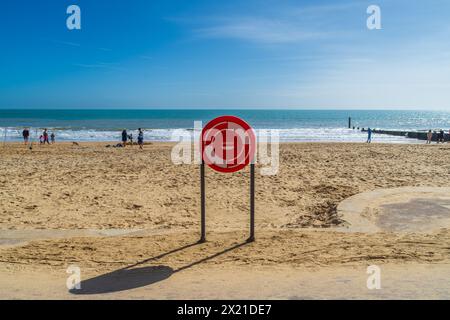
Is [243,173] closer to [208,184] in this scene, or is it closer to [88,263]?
[208,184]

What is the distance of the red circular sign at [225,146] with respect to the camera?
648 centimetres

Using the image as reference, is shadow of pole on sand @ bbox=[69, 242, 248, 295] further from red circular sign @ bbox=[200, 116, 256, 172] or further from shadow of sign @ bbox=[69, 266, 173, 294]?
red circular sign @ bbox=[200, 116, 256, 172]

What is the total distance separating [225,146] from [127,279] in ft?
8.76

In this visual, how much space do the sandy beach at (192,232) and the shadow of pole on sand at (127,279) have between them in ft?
0.13

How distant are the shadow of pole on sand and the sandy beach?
40 millimetres

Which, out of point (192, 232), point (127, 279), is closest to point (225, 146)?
point (192, 232)

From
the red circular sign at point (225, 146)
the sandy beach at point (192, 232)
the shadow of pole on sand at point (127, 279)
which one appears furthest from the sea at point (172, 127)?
the shadow of pole on sand at point (127, 279)

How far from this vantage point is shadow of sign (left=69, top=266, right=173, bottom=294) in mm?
4691

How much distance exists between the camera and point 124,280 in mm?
5016

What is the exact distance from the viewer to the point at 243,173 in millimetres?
13773

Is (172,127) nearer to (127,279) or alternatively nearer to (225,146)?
(225,146)

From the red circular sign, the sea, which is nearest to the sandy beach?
the red circular sign

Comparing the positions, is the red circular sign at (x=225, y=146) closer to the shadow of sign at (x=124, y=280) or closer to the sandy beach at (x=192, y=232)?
the sandy beach at (x=192, y=232)
